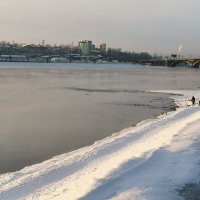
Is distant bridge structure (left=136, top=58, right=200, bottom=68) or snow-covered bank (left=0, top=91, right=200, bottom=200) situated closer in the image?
snow-covered bank (left=0, top=91, right=200, bottom=200)

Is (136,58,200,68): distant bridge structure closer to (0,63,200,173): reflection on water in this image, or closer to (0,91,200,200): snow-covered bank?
(0,63,200,173): reflection on water

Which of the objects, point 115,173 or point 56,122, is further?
point 56,122

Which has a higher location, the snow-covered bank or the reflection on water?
the snow-covered bank

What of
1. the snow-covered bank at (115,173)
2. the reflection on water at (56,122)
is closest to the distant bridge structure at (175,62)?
the reflection on water at (56,122)

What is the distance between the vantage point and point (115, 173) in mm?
10258

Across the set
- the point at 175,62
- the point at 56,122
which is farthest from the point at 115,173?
the point at 175,62

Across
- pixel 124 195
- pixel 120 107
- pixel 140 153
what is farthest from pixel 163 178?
pixel 120 107

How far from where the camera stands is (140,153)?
40.9 feet


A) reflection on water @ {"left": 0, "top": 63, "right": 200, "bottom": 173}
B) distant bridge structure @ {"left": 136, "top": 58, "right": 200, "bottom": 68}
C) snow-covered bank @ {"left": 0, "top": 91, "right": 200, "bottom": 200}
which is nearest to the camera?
snow-covered bank @ {"left": 0, "top": 91, "right": 200, "bottom": 200}

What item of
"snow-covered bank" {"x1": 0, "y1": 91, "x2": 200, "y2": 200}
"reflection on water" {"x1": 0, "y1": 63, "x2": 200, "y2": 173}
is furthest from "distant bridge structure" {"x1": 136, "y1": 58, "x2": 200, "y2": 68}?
"snow-covered bank" {"x1": 0, "y1": 91, "x2": 200, "y2": 200}

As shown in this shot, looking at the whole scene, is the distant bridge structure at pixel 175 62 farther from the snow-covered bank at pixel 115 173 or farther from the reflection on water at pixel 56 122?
the snow-covered bank at pixel 115 173

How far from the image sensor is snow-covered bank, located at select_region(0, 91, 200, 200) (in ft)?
29.9

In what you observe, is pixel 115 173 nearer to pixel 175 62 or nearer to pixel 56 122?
pixel 56 122

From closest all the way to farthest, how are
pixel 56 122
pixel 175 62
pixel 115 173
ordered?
1. pixel 115 173
2. pixel 56 122
3. pixel 175 62
